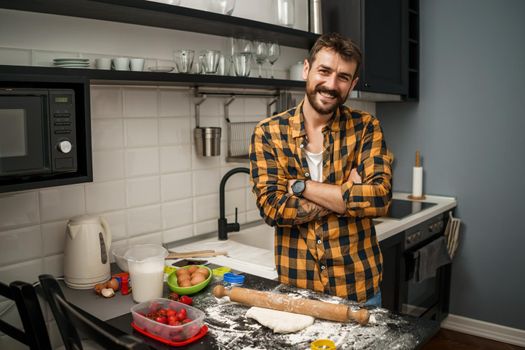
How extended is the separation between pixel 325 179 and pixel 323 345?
26.1 inches

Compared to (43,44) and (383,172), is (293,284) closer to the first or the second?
(383,172)

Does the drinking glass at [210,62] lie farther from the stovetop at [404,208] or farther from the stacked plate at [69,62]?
the stovetop at [404,208]

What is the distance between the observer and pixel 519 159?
3137 millimetres

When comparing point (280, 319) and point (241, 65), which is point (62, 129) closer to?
point (280, 319)

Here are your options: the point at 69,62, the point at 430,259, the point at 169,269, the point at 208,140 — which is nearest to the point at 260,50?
the point at 208,140

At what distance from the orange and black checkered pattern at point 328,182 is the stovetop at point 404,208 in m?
1.10

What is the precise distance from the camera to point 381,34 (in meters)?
2.93

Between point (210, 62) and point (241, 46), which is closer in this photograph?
point (210, 62)

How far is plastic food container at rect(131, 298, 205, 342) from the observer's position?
125cm

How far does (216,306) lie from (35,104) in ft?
2.50

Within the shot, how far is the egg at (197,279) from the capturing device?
5.19 feet

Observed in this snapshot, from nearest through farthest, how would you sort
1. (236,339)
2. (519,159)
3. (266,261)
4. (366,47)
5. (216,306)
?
(236,339) → (216,306) → (266,261) → (366,47) → (519,159)

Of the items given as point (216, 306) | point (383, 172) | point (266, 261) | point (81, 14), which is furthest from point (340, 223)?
point (81, 14)

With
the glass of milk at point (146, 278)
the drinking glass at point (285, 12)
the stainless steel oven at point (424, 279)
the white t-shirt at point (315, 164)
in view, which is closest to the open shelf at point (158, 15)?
the drinking glass at point (285, 12)
